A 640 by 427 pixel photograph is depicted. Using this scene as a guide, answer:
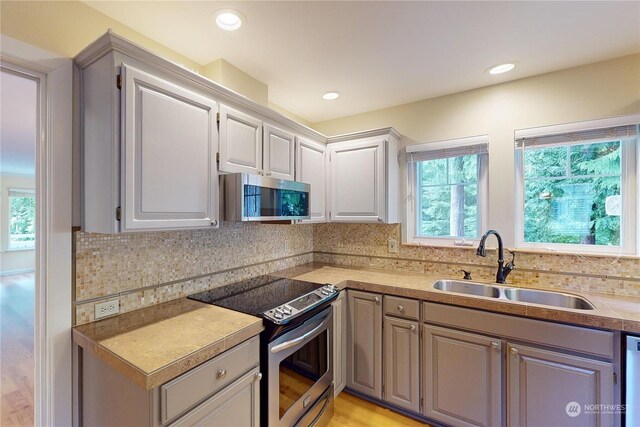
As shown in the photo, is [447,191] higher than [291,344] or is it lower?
higher

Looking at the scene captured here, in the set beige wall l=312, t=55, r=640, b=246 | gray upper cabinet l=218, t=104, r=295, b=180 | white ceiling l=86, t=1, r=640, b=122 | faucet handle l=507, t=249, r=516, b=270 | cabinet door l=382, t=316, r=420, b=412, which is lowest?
cabinet door l=382, t=316, r=420, b=412

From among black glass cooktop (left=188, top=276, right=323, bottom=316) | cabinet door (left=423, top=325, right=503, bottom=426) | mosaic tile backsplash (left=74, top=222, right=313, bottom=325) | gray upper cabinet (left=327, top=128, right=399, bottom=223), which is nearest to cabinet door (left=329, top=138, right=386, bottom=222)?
gray upper cabinet (left=327, top=128, right=399, bottom=223)

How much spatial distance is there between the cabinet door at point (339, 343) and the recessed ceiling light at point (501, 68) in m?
2.00

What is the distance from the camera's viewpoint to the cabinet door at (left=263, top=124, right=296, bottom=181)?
192 cm

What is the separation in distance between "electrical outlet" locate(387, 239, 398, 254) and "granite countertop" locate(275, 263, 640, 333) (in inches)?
8.6

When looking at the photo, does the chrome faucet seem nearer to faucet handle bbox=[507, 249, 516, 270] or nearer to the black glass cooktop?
faucet handle bbox=[507, 249, 516, 270]

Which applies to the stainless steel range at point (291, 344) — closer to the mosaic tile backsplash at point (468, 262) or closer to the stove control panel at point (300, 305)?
A: the stove control panel at point (300, 305)

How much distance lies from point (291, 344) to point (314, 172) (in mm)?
1473

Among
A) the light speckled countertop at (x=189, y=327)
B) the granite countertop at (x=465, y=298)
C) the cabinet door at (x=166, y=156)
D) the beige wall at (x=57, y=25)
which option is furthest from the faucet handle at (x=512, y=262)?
the beige wall at (x=57, y=25)

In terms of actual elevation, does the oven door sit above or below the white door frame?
below

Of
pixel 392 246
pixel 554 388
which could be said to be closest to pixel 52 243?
pixel 392 246

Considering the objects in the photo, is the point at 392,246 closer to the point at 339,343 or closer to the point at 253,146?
the point at 339,343

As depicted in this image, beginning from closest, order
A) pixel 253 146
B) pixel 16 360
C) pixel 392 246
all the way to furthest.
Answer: pixel 253 146, pixel 392 246, pixel 16 360

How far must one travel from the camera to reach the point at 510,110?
216 centimetres
